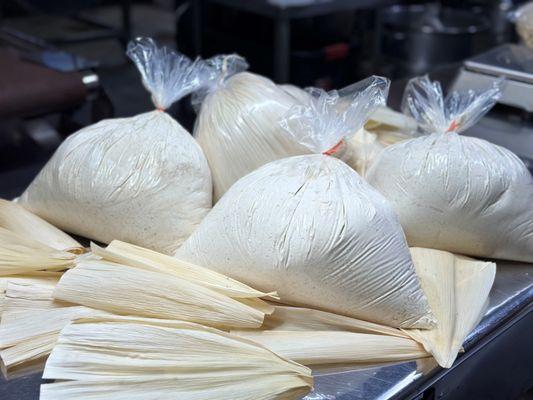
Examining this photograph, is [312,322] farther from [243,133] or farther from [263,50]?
[263,50]

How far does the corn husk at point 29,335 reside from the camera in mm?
842

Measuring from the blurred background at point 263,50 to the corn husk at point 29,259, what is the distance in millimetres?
1211

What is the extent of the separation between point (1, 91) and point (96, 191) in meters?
1.36

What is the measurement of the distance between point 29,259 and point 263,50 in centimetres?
250

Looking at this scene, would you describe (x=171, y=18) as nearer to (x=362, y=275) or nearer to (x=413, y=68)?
(x=413, y=68)

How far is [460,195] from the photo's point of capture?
1.04 meters

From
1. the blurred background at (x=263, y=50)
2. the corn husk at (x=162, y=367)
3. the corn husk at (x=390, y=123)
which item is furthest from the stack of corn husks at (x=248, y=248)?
the blurred background at (x=263, y=50)

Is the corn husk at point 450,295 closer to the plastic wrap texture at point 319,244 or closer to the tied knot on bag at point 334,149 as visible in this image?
the plastic wrap texture at point 319,244

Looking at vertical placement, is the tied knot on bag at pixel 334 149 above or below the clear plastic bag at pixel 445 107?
above

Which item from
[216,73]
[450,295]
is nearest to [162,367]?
[450,295]

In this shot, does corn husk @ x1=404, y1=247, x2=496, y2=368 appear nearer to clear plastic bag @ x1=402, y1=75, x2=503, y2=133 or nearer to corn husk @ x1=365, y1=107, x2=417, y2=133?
clear plastic bag @ x1=402, y1=75, x2=503, y2=133

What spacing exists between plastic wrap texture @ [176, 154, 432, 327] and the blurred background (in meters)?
1.32

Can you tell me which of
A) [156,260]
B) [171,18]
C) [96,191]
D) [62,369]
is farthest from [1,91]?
[171,18]

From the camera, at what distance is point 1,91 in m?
2.19
